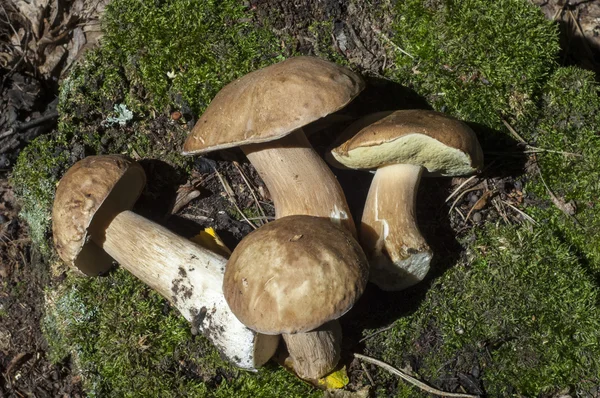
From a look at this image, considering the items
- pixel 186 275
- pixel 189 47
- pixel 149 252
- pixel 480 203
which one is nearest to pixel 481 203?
pixel 480 203

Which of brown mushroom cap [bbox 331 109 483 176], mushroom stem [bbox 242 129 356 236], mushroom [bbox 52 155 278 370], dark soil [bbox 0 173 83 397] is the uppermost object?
brown mushroom cap [bbox 331 109 483 176]

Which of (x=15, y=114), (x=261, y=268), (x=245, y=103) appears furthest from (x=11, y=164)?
(x=261, y=268)

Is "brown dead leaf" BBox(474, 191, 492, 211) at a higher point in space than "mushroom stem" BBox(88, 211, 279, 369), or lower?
higher

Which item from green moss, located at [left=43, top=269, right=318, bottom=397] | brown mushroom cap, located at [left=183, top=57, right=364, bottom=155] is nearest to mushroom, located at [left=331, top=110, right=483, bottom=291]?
brown mushroom cap, located at [left=183, top=57, right=364, bottom=155]

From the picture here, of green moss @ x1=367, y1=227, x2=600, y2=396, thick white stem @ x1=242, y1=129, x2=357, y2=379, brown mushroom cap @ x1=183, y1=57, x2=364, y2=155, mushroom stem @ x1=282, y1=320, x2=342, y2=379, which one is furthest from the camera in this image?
green moss @ x1=367, y1=227, x2=600, y2=396

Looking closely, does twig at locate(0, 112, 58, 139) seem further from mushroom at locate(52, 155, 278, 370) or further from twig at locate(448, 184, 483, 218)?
twig at locate(448, 184, 483, 218)

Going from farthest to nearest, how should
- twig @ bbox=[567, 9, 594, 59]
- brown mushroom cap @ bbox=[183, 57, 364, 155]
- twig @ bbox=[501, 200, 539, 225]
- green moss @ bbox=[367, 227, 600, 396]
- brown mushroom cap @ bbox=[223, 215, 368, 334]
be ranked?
twig @ bbox=[567, 9, 594, 59], twig @ bbox=[501, 200, 539, 225], green moss @ bbox=[367, 227, 600, 396], brown mushroom cap @ bbox=[183, 57, 364, 155], brown mushroom cap @ bbox=[223, 215, 368, 334]

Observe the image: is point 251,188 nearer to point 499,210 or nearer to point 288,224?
point 288,224
